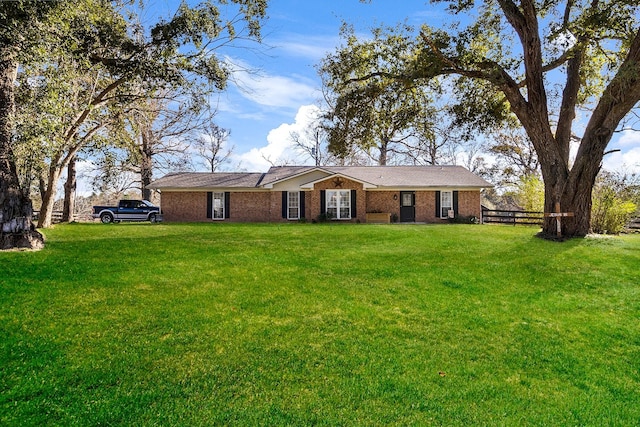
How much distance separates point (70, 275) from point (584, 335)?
944 cm

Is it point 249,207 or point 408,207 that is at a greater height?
point 249,207

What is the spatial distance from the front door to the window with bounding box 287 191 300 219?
6634 millimetres

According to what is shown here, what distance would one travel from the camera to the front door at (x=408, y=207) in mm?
24922

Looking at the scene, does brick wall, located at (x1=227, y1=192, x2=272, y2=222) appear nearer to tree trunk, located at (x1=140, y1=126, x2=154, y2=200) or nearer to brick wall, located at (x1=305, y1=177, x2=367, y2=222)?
brick wall, located at (x1=305, y1=177, x2=367, y2=222)

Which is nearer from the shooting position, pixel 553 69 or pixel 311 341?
pixel 311 341

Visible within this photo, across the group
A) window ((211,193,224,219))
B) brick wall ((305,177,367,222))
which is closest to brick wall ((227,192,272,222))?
window ((211,193,224,219))

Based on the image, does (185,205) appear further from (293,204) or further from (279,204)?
(293,204)

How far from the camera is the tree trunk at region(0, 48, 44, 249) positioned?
10.4 m

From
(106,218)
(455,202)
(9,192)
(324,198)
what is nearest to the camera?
(9,192)

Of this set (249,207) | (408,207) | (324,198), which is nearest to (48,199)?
(249,207)

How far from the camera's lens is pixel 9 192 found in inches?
415

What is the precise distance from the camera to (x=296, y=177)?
81.0 ft

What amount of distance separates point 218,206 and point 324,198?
23.1 ft

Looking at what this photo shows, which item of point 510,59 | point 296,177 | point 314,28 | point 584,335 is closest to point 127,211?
point 296,177
